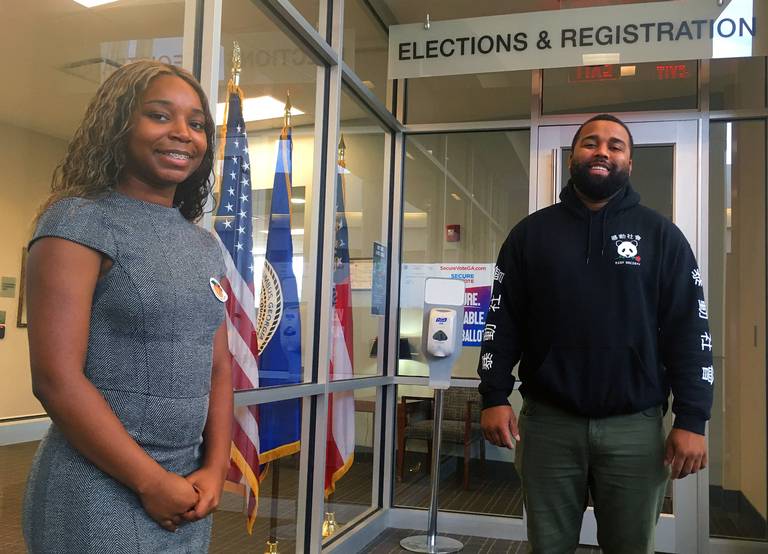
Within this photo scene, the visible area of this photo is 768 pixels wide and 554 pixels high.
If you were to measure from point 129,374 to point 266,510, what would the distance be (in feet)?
6.77

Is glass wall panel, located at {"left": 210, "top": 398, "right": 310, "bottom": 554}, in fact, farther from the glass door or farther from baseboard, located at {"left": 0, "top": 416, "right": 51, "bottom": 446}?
the glass door

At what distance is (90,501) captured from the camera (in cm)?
99

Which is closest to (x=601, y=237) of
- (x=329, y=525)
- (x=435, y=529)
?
(x=329, y=525)

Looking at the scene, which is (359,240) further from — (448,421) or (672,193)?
(672,193)

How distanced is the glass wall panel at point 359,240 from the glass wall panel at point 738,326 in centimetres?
188

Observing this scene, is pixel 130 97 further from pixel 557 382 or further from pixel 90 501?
pixel 557 382

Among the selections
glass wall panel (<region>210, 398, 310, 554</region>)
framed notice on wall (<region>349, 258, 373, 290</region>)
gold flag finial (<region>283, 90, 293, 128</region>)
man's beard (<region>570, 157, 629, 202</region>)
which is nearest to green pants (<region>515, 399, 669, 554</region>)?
man's beard (<region>570, 157, 629, 202</region>)

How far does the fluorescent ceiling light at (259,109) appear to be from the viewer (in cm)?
247

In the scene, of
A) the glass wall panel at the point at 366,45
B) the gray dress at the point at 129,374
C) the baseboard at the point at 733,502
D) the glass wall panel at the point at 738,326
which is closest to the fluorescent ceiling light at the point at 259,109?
the glass wall panel at the point at 366,45

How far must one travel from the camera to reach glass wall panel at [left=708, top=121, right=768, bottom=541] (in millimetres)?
3902

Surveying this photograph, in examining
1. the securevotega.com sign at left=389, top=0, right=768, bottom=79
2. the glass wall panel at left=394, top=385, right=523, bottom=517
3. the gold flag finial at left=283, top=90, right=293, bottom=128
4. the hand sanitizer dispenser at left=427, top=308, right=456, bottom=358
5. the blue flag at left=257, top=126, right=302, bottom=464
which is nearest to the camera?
the blue flag at left=257, top=126, right=302, bottom=464

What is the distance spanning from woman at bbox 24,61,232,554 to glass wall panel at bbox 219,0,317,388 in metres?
1.33

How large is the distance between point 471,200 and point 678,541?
7.30 ft

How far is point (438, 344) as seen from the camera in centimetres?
385
